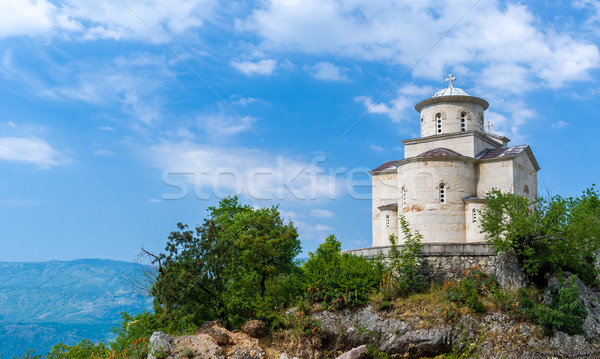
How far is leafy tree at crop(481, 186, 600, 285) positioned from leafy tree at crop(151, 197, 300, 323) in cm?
838

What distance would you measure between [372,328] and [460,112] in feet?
47.8

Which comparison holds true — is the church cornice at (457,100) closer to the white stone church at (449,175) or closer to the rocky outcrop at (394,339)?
the white stone church at (449,175)

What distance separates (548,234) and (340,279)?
795 centimetres

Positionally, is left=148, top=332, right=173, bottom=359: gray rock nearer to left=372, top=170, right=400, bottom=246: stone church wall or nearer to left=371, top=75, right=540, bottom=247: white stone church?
left=371, top=75, right=540, bottom=247: white stone church

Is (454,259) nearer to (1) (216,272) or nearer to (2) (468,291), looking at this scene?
(2) (468,291)

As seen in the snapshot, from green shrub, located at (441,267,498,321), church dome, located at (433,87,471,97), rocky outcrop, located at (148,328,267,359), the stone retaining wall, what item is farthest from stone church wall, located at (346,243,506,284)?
church dome, located at (433,87,471,97)

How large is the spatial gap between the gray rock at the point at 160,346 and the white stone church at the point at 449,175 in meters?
12.6

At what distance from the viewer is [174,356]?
18.5 meters

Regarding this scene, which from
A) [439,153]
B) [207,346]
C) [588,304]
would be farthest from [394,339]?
[439,153]

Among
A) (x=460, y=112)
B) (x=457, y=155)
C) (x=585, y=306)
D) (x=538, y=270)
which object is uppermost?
(x=460, y=112)

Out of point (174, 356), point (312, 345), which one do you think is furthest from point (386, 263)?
point (174, 356)

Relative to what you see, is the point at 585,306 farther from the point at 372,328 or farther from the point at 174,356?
the point at 174,356

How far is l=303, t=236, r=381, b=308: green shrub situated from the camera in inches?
829

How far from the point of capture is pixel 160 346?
18.7 m
